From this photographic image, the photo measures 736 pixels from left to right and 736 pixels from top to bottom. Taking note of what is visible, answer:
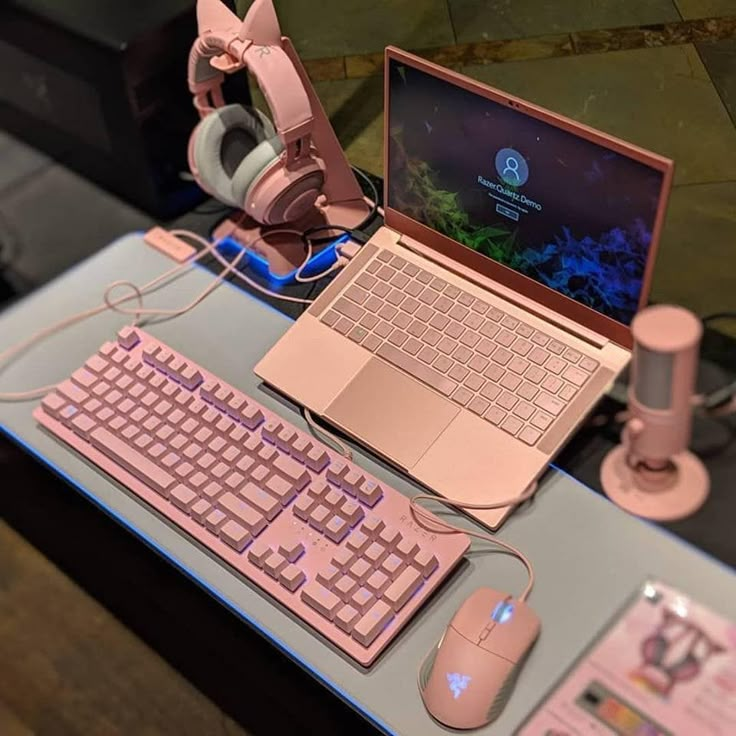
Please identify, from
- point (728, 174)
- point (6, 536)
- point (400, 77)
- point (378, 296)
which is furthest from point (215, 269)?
point (728, 174)

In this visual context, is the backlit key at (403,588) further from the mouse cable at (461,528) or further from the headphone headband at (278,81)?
the headphone headband at (278,81)

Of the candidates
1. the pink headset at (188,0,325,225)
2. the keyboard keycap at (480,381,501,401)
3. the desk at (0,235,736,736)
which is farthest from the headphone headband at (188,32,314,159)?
the keyboard keycap at (480,381,501,401)

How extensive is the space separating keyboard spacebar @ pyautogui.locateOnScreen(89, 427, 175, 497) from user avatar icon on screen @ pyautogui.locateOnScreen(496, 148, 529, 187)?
413 millimetres

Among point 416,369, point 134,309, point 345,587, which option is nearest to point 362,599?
point 345,587

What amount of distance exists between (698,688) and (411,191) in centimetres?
53

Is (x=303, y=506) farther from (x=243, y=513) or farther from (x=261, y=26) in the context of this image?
(x=261, y=26)

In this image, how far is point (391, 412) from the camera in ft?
3.09

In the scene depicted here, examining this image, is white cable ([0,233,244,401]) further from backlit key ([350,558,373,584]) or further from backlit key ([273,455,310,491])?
backlit key ([350,558,373,584])

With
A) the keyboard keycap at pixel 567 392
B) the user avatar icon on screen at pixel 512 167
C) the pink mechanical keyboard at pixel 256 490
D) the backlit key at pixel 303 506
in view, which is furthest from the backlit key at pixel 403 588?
the user avatar icon on screen at pixel 512 167

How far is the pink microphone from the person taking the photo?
0.52m

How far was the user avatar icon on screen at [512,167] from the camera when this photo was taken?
87 centimetres

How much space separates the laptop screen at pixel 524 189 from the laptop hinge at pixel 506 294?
0.08 feet

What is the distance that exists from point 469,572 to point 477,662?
0.36ft

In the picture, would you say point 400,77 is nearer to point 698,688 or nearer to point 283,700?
point 698,688
